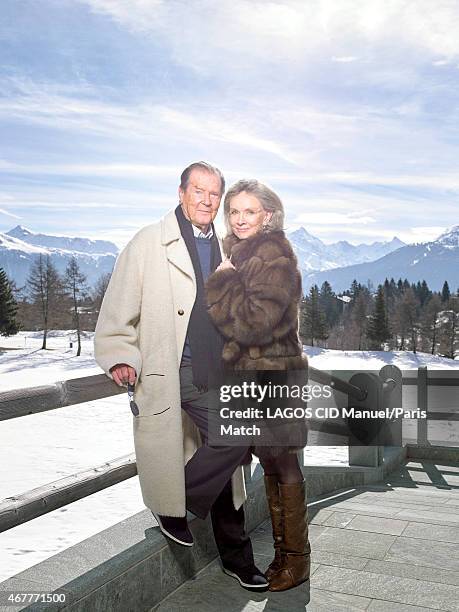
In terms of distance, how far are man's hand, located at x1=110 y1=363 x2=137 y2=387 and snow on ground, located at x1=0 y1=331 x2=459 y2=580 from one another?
27cm

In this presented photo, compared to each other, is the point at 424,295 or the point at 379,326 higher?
the point at 424,295

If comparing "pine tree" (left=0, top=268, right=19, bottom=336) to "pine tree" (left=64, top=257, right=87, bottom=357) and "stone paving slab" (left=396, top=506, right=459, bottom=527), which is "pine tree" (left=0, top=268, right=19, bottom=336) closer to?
"pine tree" (left=64, top=257, right=87, bottom=357)

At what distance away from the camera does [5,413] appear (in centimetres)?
257

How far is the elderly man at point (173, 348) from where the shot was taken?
300cm

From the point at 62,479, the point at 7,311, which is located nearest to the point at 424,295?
the point at 7,311

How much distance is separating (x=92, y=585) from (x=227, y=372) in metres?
0.95

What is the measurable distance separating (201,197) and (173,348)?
64 centimetres

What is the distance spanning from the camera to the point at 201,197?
10.1 ft

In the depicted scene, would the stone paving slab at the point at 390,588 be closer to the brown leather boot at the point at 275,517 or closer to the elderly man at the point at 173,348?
the brown leather boot at the point at 275,517

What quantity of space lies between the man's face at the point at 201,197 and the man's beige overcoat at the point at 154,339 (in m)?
0.10

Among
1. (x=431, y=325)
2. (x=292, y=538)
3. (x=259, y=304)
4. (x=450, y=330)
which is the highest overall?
(x=259, y=304)

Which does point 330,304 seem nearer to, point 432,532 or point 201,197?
point 432,532

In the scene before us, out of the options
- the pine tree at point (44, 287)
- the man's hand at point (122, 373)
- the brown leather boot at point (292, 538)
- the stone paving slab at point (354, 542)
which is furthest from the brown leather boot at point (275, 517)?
the pine tree at point (44, 287)

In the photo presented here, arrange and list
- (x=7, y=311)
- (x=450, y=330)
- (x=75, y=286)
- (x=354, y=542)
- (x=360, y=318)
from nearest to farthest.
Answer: (x=354, y=542)
(x=7, y=311)
(x=75, y=286)
(x=450, y=330)
(x=360, y=318)
